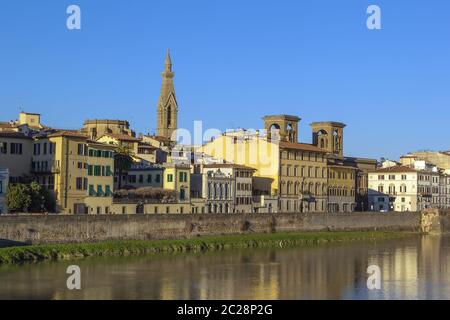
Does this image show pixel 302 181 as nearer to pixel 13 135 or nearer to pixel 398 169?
pixel 398 169

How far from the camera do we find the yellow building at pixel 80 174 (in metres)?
63.5

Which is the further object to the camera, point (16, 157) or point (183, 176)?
point (183, 176)

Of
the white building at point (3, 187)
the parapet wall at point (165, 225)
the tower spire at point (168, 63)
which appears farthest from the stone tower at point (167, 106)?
the white building at point (3, 187)

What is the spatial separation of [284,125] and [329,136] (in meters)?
11.0

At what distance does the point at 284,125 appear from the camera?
4173 inches

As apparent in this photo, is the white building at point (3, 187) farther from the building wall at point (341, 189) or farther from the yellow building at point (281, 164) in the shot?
the building wall at point (341, 189)

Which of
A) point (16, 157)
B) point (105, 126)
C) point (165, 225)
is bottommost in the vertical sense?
point (165, 225)

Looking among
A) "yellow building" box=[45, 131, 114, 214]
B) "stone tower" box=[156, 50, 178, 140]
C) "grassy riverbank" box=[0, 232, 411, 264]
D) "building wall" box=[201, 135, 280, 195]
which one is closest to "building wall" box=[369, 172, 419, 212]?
"building wall" box=[201, 135, 280, 195]

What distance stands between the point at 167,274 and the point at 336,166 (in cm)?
5865

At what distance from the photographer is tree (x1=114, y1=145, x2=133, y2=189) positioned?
75.2 meters

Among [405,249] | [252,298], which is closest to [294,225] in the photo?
[405,249]

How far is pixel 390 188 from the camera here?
11456 cm

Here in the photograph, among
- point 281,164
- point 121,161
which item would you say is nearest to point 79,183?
point 121,161
